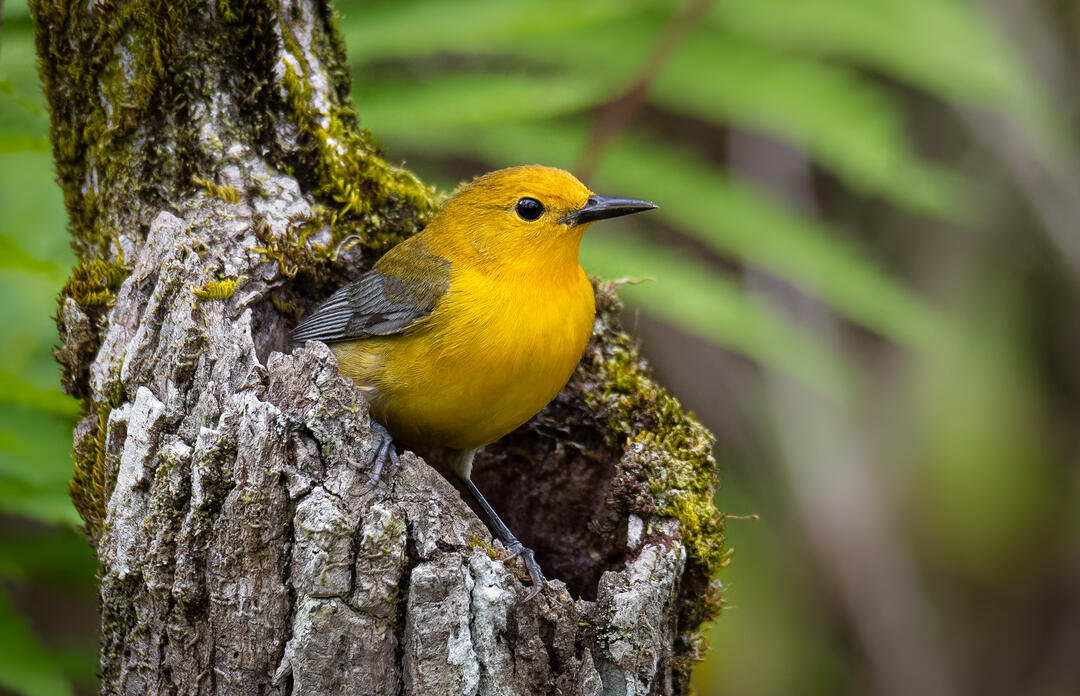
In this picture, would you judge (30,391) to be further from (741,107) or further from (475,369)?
(741,107)

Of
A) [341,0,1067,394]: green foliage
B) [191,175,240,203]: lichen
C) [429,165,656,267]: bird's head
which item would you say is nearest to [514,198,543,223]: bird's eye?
[429,165,656,267]: bird's head

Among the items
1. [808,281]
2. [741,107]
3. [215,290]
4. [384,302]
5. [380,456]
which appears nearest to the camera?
[380,456]

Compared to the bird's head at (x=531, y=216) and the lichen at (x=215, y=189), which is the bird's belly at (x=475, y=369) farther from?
the lichen at (x=215, y=189)

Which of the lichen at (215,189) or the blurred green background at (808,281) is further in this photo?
the blurred green background at (808,281)

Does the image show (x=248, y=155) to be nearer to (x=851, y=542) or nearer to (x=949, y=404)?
(x=851, y=542)

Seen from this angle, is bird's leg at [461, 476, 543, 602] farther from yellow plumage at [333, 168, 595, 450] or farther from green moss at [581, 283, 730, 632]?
green moss at [581, 283, 730, 632]

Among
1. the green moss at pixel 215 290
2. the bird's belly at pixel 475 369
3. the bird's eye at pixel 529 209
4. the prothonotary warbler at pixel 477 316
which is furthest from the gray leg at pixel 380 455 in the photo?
the bird's eye at pixel 529 209

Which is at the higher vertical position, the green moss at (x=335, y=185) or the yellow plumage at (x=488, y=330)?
the green moss at (x=335, y=185)

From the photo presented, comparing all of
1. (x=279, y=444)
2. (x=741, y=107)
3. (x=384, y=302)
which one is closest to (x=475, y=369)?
(x=384, y=302)

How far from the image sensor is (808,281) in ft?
20.4

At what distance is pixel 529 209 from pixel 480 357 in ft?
2.73

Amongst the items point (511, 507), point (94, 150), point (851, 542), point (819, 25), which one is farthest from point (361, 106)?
point (851, 542)

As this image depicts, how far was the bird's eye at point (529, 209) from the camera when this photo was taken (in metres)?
4.54

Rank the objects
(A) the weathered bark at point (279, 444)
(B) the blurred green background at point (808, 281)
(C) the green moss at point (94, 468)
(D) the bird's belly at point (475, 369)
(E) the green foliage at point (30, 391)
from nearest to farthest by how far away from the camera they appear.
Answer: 1. (A) the weathered bark at point (279, 444)
2. (C) the green moss at point (94, 468)
3. (E) the green foliage at point (30, 391)
4. (D) the bird's belly at point (475, 369)
5. (B) the blurred green background at point (808, 281)
